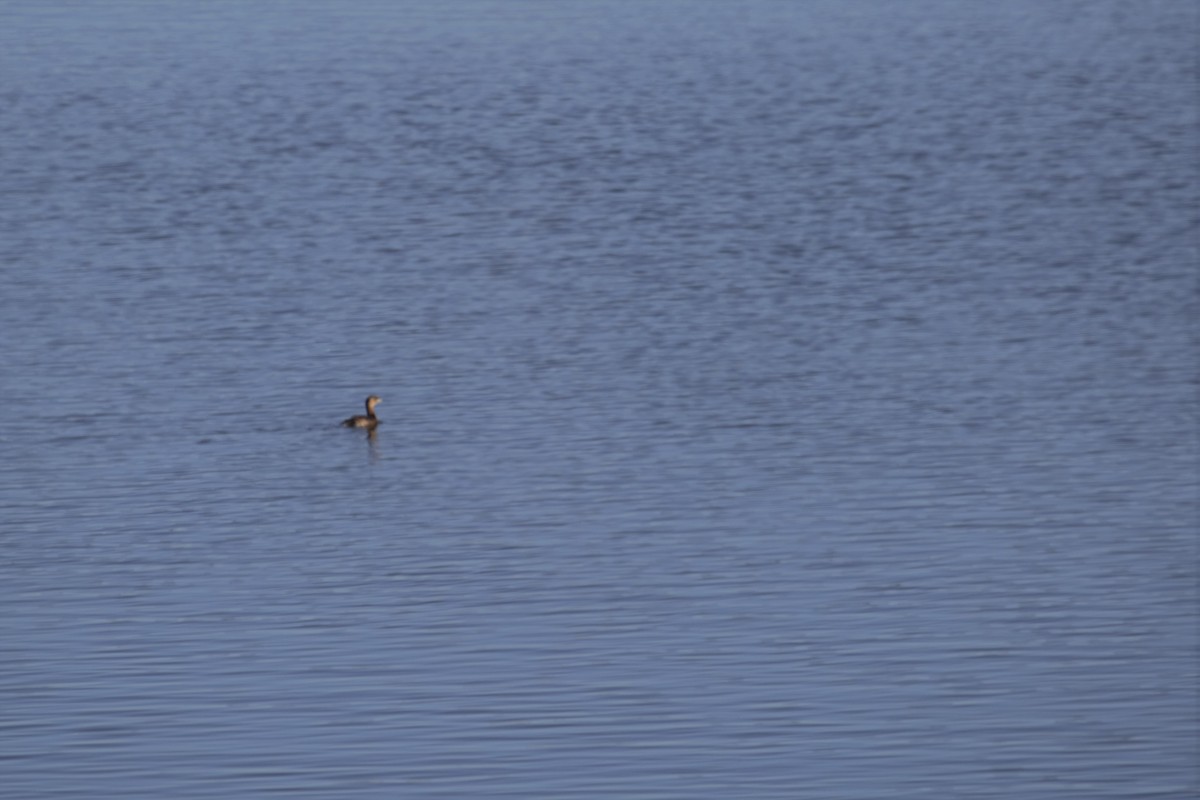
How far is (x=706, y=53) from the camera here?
51.2 meters

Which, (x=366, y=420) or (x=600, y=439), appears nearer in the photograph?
(x=600, y=439)

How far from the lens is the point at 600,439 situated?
21.8 m

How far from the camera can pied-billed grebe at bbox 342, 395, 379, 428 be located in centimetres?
2253

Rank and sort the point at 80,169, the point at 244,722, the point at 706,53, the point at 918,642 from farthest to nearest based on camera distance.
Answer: the point at 706,53
the point at 80,169
the point at 918,642
the point at 244,722

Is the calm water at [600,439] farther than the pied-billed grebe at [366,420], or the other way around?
the pied-billed grebe at [366,420]

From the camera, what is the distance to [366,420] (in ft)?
74.1

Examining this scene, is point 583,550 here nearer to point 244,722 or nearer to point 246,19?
point 244,722

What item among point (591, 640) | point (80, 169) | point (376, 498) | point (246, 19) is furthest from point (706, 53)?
point (591, 640)

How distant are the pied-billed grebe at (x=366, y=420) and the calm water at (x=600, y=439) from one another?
0.15 metres

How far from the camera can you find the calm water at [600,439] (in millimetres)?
14227

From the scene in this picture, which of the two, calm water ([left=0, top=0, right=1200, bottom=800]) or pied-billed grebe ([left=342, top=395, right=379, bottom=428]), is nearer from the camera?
calm water ([left=0, top=0, right=1200, bottom=800])

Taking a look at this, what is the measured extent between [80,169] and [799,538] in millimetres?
23525

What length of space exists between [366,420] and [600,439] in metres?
2.32

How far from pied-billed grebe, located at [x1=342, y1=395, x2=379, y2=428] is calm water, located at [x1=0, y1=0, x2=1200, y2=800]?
15 cm
